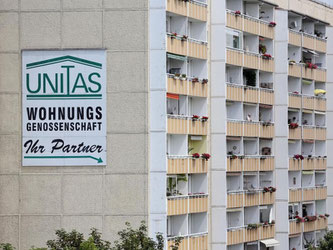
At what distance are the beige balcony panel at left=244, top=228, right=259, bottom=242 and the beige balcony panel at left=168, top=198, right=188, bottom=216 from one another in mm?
9659

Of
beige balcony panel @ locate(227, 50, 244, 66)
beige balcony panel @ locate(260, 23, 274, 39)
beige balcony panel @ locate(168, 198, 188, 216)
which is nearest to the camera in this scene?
beige balcony panel @ locate(168, 198, 188, 216)

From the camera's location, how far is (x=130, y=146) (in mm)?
73000

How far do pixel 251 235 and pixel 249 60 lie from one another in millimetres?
10852

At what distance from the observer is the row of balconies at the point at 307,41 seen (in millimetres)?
94438

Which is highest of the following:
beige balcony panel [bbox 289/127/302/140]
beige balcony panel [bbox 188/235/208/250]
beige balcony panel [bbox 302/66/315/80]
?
beige balcony panel [bbox 302/66/315/80]

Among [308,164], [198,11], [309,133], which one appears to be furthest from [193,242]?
[309,133]

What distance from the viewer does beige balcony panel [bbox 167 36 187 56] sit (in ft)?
248

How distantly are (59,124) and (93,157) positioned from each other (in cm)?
246

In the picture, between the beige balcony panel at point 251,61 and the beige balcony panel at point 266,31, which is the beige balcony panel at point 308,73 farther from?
the beige balcony panel at point 251,61

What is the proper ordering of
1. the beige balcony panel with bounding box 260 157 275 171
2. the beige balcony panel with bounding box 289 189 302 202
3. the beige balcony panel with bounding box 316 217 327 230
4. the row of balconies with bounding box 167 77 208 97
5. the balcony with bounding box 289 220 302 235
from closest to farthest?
the row of balconies with bounding box 167 77 208 97, the beige balcony panel with bounding box 260 157 275 171, the balcony with bounding box 289 220 302 235, the beige balcony panel with bounding box 289 189 302 202, the beige balcony panel with bounding box 316 217 327 230

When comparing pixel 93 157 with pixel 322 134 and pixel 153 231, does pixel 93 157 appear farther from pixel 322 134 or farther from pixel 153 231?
pixel 322 134

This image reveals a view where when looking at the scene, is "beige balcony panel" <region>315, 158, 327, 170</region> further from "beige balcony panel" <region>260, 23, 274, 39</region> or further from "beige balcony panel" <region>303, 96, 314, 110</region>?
"beige balcony panel" <region>260, 23, 274, 39</region>

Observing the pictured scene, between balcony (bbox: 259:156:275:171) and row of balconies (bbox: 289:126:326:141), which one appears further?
row of balconies (bbox: 289:126:326:141)

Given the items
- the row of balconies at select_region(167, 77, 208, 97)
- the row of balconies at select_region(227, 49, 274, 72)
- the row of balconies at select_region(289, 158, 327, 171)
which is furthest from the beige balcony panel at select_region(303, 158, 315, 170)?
the row of balconies at select_region(167, 77, 208, 97)
